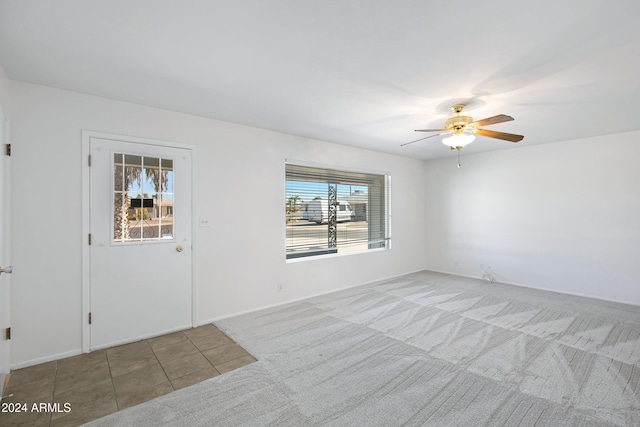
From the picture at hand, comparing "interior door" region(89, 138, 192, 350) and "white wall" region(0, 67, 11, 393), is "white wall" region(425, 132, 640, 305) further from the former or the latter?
"white wall" region(0, 67, 11, 393)

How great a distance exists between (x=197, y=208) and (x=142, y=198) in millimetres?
578

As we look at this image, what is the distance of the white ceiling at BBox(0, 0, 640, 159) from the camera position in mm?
1718

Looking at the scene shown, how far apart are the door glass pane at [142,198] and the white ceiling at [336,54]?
2.20ft

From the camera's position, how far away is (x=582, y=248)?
4.68 meters

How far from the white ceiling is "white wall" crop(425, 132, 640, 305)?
1491 millimetres

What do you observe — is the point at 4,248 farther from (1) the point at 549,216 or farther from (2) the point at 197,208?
(1) the point at 549,216

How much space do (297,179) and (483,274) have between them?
A: 4084 millimetres

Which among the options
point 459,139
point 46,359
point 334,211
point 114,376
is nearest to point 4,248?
point 46,359

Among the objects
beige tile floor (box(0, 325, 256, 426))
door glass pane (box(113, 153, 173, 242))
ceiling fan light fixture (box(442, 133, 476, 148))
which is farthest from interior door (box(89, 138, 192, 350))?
ceiling fan light fixture (box(442, 133, 476, 148))

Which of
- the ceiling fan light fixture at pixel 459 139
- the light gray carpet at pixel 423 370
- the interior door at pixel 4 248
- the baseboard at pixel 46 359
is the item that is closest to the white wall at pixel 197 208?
the baseboard at pixel 46 359

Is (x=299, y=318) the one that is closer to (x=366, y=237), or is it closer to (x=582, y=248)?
(x=366, y=237)

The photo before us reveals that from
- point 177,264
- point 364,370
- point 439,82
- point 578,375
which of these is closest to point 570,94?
point 439,82

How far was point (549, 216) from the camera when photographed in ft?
16.3

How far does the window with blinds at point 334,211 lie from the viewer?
4.60 meters
